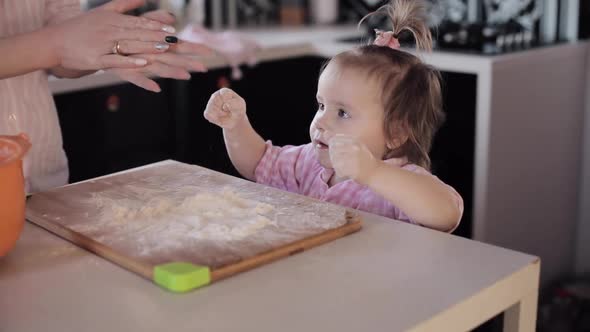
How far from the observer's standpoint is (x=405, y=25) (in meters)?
1.39

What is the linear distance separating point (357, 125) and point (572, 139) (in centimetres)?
143

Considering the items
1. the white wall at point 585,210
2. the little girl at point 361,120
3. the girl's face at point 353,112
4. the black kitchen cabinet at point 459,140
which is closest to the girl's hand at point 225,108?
the little girl at point 361,120

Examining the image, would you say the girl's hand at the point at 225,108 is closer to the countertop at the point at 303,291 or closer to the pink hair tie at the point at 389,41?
the pink hair tie at the point at 389,41

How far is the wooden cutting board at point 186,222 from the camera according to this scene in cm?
88

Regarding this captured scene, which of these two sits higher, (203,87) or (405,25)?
(405,25)

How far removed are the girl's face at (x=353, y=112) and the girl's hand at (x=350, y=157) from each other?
0.26 metres

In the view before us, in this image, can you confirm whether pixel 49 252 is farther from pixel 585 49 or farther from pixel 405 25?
pixel 585 49

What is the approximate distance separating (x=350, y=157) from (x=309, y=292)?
0.27 meters

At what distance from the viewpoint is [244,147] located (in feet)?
4.67

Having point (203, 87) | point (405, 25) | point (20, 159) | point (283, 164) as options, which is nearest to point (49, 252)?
point (20, 159)

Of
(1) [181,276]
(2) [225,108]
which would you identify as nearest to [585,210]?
(2) [225,108]

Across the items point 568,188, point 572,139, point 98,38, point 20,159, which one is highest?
point 98,38

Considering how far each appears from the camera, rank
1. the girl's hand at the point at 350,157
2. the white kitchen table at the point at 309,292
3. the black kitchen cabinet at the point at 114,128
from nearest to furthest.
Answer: the white kitchen table at the point at 309,292 < the girl's hand at the point at 350,157 < the black kitchen cabinet at the point at 114,128

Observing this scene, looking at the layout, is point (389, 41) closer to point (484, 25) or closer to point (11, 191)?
point (11, 191)
